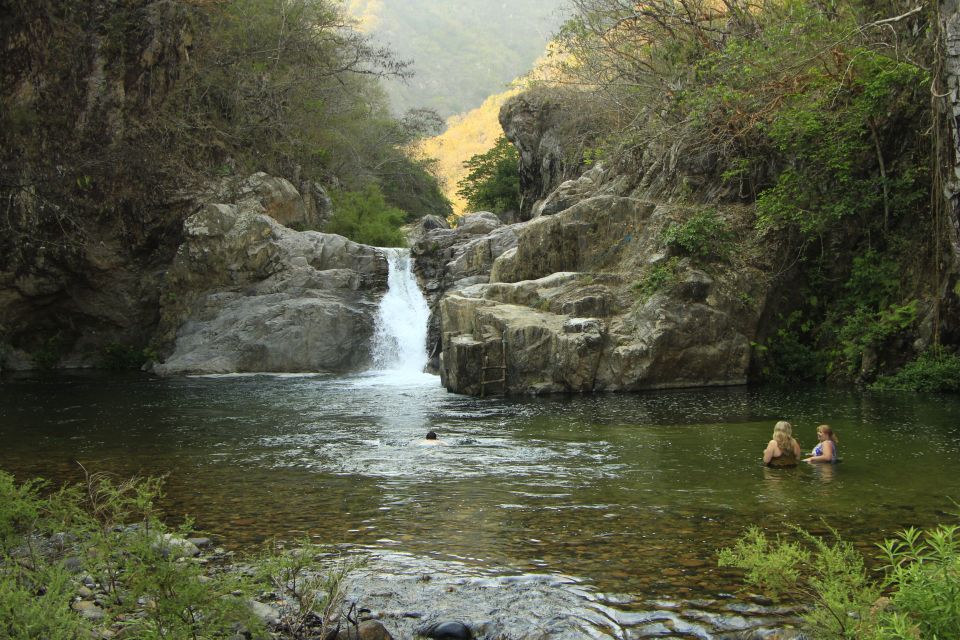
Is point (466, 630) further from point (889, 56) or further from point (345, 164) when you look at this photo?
point (345, 164)

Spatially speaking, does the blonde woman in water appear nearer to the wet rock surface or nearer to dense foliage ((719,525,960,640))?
the wet rock surface

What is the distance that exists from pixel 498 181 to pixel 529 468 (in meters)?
32.2

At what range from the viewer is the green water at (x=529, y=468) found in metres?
6.23

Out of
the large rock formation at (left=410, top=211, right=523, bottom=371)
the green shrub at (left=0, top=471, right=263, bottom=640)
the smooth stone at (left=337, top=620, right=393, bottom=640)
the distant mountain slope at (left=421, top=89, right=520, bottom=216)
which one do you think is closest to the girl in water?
the smooth stone at (left=337, top=620, right=393, bottom=640)

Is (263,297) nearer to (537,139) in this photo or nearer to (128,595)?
(537,139)

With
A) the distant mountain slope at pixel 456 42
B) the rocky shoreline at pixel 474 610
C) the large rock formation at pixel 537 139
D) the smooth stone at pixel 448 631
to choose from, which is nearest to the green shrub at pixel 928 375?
the rocky shoreline at pixel 474 610

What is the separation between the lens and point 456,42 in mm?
123375

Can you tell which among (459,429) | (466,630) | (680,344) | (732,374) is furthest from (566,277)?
(466,630)

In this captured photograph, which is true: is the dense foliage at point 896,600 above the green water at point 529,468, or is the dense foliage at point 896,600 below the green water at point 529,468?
above

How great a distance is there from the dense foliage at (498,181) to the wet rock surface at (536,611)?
33296 millimetres

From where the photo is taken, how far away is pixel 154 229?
24.6m

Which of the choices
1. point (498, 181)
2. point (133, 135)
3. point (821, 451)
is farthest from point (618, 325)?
point (498, 181)

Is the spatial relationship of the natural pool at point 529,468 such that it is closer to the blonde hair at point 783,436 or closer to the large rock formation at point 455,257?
the blonde hair at point 783,436

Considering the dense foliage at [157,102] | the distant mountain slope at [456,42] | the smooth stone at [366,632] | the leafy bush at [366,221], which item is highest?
the distant mountain slope at [456,42]
